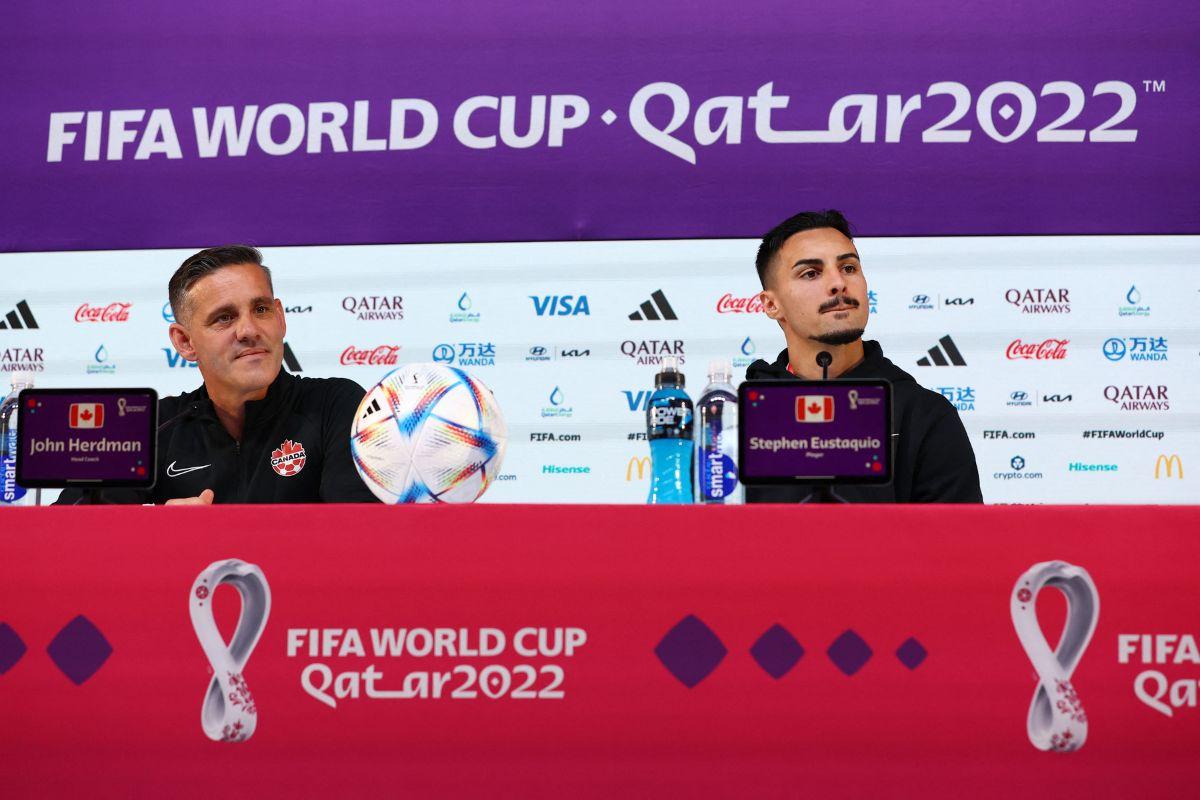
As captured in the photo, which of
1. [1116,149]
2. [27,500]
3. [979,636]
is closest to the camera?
[979,636]

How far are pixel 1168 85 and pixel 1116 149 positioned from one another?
261 mm

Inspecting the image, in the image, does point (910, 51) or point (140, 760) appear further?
point (910, 51)

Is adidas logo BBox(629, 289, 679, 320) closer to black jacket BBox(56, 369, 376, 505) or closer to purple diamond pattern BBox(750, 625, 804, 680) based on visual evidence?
black jacket BBox(56, 369, 376, 505)

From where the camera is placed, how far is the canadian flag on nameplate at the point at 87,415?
1466 millimetres

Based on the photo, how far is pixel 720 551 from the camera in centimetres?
127

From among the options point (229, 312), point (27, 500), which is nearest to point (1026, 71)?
point (229, 312)

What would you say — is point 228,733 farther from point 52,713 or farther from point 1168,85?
point 1168,85

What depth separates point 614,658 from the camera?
126 centimetres

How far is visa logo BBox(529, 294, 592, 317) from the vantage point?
370 cm

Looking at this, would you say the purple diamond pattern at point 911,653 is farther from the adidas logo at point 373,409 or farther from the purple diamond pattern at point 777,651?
the adidas logo at point 373,409

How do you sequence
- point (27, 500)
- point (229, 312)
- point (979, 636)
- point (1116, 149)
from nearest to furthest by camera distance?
1. point (979, 636)
2. point (27, 500)
3. point (229, 312)
4. point (1116, 149)

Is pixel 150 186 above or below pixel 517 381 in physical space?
above

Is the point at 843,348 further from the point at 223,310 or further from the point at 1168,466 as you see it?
the point at 1168,466

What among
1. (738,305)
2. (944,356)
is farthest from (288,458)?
(944,356)
